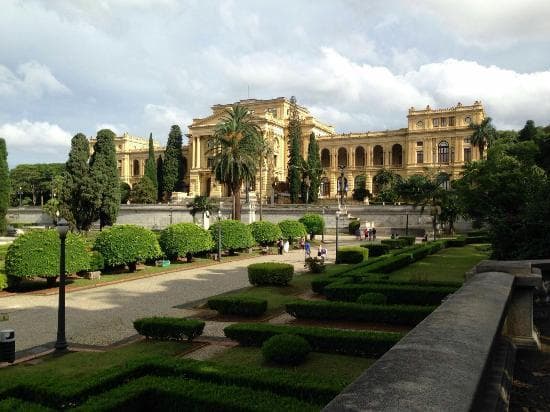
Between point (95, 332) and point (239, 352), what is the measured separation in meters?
5.14

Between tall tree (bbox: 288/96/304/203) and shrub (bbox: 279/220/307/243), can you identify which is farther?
tall tree (bbox: 288/96/304/203)

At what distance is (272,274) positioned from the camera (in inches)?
835

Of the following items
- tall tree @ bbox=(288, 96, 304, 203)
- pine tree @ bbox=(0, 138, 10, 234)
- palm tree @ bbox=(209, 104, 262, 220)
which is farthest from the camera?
tall tree @ bbox=(288, 96, 304, 203)

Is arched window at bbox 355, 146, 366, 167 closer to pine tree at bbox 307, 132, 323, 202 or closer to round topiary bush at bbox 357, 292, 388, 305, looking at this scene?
pine tree at bbox 307, 132, 323, 202

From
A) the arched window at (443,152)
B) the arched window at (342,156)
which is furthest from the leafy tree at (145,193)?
the arched window at (443,152)

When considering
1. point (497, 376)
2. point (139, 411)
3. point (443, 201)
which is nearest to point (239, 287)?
point (139, 411)

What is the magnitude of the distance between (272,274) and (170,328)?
910 cm

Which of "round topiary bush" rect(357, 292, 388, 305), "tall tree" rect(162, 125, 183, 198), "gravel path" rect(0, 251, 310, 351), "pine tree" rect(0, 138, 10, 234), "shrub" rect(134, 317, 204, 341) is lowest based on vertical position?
"gravel path" rect(0, 251, 310, 351)

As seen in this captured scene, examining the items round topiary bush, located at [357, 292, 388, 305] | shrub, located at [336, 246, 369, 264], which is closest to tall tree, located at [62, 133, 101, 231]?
shrub, located at [336, 246, 369, 264]

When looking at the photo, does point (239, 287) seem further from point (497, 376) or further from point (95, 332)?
point (497, 376)

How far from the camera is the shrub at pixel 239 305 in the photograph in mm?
15344

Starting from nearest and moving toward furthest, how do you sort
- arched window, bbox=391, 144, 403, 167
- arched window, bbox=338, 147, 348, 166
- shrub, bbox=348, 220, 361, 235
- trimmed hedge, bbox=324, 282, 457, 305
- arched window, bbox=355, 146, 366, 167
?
trimmed hedge, bbox=324, 282, 457, 305, shrub, bbox=348, 220, 361, 235, arched window, bbox=391, 144, 403, 167, arched window, bbox=355, 146, 366, 167, arched window, bbox=338, 147, 348, 166

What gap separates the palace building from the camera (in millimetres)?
83000

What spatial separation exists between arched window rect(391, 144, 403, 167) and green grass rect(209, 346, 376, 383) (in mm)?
83467
